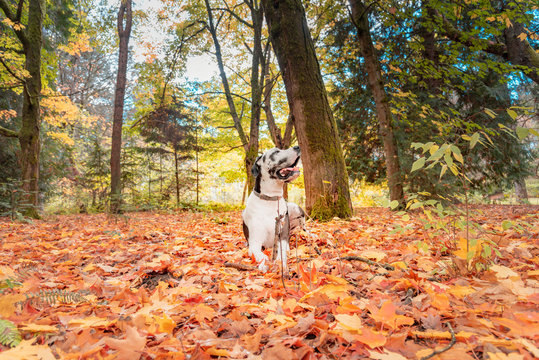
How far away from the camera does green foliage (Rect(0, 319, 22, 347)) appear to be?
3.57ft

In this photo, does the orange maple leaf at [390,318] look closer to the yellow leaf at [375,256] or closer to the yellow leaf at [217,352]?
the yellow leaf at [217,352]

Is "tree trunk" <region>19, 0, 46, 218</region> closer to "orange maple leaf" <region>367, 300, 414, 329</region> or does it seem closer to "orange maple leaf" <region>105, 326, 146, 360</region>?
"orange maple leaf" <region>105, 326, 146, 360</region>

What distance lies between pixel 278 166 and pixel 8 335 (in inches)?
98.7

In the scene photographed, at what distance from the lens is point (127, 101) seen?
28453 mm

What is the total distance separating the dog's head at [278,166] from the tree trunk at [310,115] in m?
2.19

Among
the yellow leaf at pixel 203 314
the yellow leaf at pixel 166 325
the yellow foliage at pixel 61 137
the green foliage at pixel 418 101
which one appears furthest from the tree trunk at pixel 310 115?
the yellow foliage at pixel 61 137

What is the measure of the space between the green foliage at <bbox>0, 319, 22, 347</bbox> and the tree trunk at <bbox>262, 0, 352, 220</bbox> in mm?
4517

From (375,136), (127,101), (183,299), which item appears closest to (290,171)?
(183,299)

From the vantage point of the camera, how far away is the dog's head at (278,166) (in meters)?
3.18

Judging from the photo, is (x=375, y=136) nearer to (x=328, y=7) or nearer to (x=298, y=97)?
(x=328, y=7)

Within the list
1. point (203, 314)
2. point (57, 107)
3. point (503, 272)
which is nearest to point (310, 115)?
point (503, 272)

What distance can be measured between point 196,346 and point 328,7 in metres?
12.7

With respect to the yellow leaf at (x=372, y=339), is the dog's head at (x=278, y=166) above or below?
above

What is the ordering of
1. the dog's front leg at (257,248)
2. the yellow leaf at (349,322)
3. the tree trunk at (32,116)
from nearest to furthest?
the yellow leaf at (349,322), the dog's front leg at (257,248), the tree trunk at (32,116)
